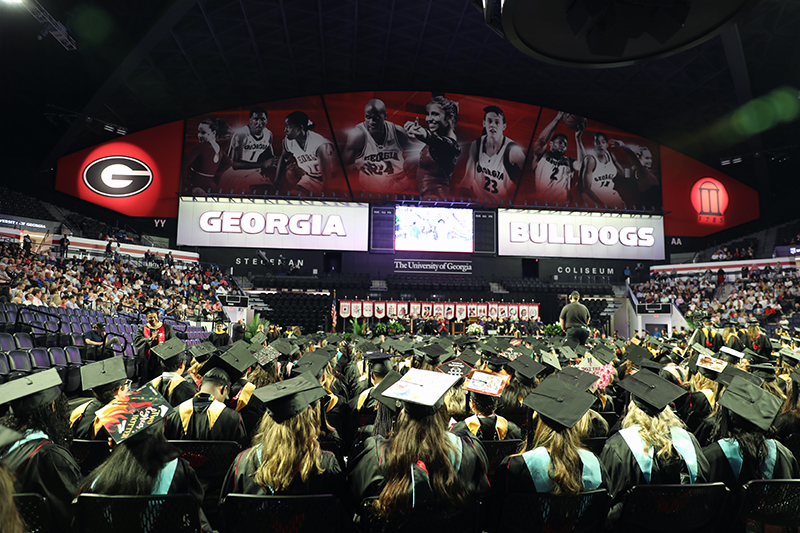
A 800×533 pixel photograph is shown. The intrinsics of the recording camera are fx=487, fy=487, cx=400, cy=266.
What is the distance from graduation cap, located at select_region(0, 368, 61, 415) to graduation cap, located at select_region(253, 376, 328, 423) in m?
1.09

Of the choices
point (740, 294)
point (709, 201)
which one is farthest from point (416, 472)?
point (709, 201)

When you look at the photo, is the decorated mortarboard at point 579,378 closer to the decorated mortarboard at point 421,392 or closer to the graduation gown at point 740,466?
the graduation gown at point 740,466

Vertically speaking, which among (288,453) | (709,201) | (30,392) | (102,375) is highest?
(709,201)

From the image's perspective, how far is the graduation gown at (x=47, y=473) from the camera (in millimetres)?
2188

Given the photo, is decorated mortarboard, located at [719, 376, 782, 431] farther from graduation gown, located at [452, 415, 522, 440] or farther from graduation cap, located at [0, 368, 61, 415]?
graduation cap, located at [0, 368, 61, 415]

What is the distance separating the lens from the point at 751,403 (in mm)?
2660

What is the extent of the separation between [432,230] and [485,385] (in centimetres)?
2582

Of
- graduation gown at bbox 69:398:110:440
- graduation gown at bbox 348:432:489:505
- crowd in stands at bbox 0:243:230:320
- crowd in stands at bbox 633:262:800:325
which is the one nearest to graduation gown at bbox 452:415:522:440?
graduation gown at bbox 348:432:489:505

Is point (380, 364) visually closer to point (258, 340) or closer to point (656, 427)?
point (656, 427)

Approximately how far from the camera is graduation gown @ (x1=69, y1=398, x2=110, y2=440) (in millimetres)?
3242

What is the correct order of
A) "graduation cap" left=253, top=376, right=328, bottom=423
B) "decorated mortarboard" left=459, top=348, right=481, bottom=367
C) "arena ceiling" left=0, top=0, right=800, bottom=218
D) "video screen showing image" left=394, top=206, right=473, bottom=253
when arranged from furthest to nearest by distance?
"video screen showing image" left=394, top=206, right=473, bottom=253 < "arena ceiling" left=0, top=0, right=800, bottom=218 < "decorated mortarboard" left=459, top=348, right=481, bottom=367 < "graduation cap" left=253, top=376, right=328, bottom=423

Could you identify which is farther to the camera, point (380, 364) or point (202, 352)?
point (202, 352)

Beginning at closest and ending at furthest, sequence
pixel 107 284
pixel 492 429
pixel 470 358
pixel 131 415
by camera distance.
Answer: pixel 131 415 → pixel 492 429 → pixel 470 358 → pixel 107 284

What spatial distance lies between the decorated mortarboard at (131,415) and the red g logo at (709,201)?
38217 millimetres
